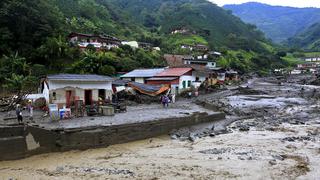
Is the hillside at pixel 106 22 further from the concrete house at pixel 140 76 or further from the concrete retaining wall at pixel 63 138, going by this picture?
the concrete retaining wall at pixel 63 138

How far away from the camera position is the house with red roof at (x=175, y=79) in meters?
52.1

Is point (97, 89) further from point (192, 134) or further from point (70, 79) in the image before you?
point (192, 134)

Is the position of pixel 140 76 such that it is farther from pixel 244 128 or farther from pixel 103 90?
pixel 244 128

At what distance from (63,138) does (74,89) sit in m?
13.6

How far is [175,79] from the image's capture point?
52.2 meters

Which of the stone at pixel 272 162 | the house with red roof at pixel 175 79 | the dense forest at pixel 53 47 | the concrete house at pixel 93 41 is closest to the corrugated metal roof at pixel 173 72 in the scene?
the house with red roof at pixel 175 79

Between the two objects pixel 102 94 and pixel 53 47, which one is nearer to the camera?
pixel 102 94

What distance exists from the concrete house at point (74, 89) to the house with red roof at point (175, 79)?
52.8 ft

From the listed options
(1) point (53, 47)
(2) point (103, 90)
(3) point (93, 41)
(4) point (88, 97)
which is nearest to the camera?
(4) point (88, 97)

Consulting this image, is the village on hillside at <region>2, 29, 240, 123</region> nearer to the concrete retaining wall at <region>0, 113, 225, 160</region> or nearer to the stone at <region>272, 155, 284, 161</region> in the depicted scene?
the concrete retaining wall at <region>0, 113, 225, 160</region>

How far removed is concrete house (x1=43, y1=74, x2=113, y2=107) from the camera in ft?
110

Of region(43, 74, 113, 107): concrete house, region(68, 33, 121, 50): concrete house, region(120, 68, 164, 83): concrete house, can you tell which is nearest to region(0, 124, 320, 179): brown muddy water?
region(43, 74, 113, 107): concrete house

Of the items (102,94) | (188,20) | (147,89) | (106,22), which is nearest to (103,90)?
(102,94)

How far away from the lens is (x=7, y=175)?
57.7 feet
